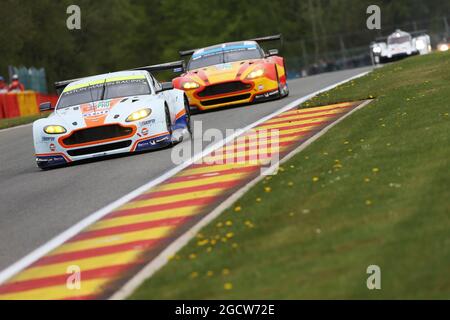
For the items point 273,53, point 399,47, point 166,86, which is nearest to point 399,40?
point 399,47

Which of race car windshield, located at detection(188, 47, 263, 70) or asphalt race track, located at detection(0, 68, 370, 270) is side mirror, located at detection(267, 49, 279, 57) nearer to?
race car windshield, located at detection(188, 47, 263, 70)

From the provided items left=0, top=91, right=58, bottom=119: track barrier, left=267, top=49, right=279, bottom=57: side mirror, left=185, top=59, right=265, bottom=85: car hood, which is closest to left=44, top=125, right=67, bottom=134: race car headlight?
left=185, top=59, right=265, bottom=85: car hood

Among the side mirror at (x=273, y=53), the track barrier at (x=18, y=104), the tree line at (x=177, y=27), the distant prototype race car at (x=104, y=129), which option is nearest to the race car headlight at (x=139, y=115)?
the distant prototype race car at (x=104, y=129)

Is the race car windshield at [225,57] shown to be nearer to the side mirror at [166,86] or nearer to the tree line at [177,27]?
the side mirror at [166,86]

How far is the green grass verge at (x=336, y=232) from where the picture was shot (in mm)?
6703

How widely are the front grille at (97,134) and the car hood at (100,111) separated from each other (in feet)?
0.27

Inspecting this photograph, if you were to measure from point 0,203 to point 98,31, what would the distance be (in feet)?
220

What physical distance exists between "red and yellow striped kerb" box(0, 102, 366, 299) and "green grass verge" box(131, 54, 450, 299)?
41 cm

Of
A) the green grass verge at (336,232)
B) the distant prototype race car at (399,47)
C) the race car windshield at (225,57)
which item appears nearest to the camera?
the green grass verge at (336,232)

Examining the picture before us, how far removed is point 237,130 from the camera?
16906 mm

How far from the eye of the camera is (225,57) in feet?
76.6

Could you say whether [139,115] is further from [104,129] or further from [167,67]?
[167,67]

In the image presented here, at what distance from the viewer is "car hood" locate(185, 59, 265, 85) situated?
2189 cm

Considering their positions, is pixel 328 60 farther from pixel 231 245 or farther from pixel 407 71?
pixel 231 245
